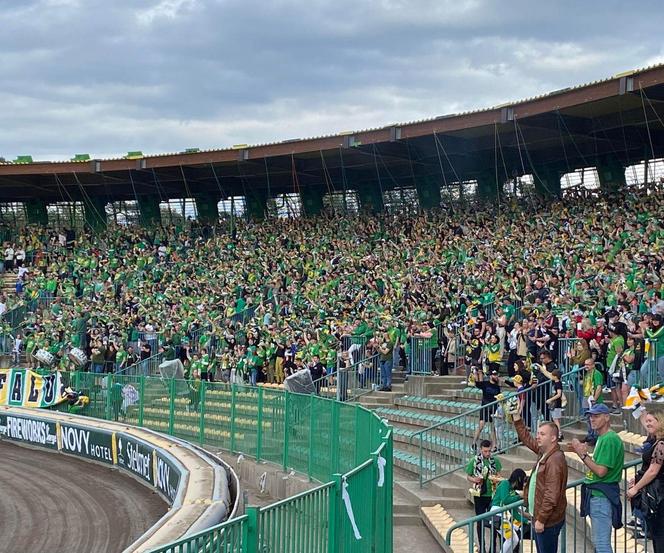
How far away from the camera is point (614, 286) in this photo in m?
18.0

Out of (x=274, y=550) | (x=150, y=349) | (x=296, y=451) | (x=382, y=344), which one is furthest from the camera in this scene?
(x=150, y=349)

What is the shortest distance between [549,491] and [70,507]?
11421 mm

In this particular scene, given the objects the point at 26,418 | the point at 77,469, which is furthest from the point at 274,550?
the point at 26,418

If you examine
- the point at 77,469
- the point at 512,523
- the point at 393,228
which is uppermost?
the point at 393,228

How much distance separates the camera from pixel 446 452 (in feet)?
47.2

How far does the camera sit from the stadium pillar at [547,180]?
33.2 metres

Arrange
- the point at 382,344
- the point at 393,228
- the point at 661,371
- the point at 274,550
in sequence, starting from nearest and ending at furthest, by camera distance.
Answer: the point at 274,550 < the point at 661,371 < the point at 382,344 < the point at 393,228

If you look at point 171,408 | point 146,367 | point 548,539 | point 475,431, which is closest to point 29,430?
point 146,367

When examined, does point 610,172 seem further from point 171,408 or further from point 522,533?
point 522,533

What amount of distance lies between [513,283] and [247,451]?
7897 mm

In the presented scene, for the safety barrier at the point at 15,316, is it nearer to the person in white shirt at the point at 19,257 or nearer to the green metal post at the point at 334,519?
the person in white shirt at the point at 19,257

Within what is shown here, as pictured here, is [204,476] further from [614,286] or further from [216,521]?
[614,286]

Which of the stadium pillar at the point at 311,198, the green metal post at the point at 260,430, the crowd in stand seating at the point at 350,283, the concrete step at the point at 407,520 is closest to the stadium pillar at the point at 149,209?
the crowd in stand seating at the point at 350,283

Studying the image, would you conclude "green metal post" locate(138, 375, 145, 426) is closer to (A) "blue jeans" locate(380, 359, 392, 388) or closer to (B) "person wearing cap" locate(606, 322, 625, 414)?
(A) "blue jeans" locate(380, 359, 392, 388)
